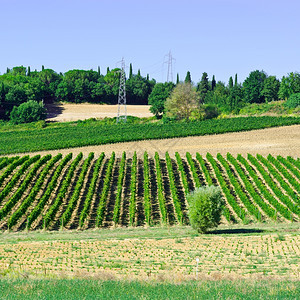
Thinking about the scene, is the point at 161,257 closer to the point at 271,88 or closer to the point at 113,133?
the point at 113,133

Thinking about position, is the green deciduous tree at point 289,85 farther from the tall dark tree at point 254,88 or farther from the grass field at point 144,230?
the grass field at point 144,230

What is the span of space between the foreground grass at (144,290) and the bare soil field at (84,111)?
9190 cm

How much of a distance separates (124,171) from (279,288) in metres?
37.9

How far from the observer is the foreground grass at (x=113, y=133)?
7300cm

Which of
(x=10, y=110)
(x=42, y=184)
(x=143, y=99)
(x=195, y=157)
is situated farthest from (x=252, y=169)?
(x=143, y=99)

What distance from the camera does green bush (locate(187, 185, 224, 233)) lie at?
37000mm

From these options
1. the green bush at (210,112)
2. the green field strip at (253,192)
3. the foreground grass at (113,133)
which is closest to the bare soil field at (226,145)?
the foreground grass at (113,133)

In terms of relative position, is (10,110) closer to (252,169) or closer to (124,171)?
(124,171)

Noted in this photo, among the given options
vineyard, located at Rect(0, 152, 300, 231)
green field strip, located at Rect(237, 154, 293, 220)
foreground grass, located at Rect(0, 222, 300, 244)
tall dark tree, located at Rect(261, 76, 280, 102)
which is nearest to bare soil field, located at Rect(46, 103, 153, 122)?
tall dark tree, located at Rect(261, 76, 280, 102)

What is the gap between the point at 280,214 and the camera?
44.5 m

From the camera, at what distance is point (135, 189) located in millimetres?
51594

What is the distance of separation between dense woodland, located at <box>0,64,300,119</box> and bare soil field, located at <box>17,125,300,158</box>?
2677 centimetres

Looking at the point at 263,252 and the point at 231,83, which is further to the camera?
the point at 231,83

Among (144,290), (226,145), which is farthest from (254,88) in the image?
(144,290)
